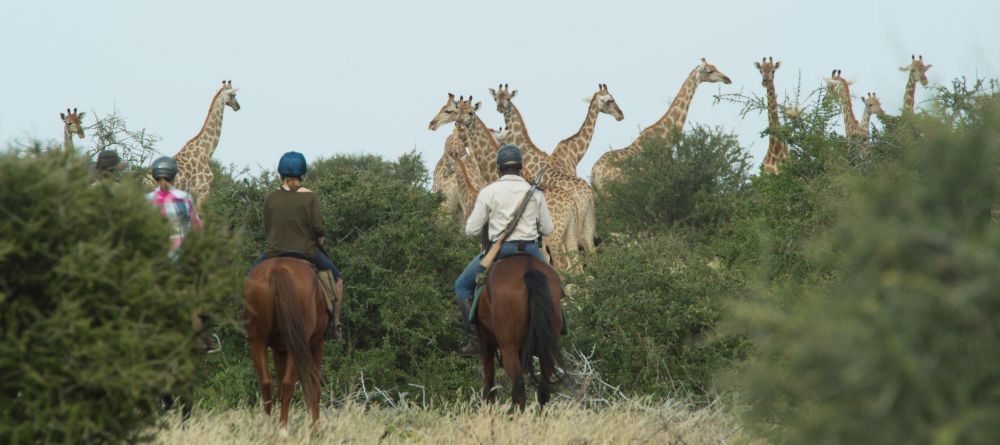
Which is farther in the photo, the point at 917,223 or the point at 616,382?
the point at 616,382

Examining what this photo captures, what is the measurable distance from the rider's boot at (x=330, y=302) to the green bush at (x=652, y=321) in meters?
3.21

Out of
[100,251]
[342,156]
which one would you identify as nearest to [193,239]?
[100,251]

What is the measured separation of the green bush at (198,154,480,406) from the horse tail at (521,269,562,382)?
3.09 m

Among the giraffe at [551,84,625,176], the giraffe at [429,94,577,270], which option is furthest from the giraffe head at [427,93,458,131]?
the giraffe at [551,84,625,176]

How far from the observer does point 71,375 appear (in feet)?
20.8

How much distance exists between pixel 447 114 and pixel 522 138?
74.8 inches

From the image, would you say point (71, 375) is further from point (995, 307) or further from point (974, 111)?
point (974, 111)

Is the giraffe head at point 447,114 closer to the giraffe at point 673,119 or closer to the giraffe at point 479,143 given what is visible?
the giraffe at point 479,143

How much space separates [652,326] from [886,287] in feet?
31.1

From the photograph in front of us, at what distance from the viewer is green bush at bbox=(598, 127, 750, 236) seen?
1025 inches

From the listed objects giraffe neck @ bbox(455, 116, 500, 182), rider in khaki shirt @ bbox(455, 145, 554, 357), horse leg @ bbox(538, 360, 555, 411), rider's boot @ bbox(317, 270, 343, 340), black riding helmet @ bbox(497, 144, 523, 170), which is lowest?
horse leg @ bbox(538, 360, 555, 411)

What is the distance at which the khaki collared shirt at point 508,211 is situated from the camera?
38.3ft

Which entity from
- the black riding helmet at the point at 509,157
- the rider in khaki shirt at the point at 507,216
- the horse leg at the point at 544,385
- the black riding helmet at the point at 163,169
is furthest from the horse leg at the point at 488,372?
the black riding helmet at the point at 163,169

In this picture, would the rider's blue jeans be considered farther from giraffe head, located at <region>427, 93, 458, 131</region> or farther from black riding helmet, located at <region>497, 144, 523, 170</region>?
giraffe head, located at <region>427, 93, 458, 131</region>
